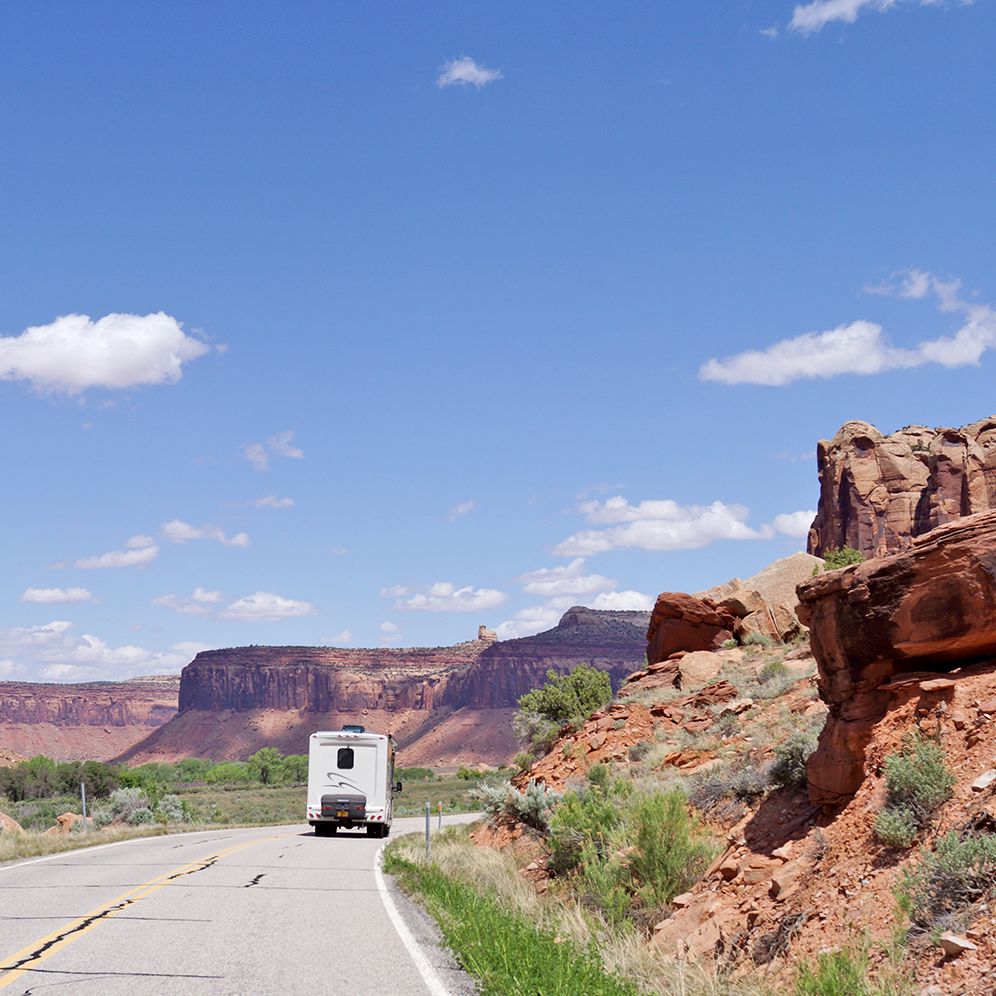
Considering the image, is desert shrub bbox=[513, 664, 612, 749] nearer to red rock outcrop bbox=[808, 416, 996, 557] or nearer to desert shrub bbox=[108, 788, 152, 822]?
desert shrub bbox=[108, 788, 152, 822]

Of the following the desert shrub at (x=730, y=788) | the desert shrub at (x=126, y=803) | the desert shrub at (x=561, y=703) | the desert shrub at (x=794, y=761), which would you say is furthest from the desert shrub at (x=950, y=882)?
the desert shrub at (x=126, y=803)

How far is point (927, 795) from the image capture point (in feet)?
28.9

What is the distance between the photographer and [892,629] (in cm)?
1046

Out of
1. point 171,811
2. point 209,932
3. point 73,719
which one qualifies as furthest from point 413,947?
point 73,719

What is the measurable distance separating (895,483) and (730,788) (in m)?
85.3

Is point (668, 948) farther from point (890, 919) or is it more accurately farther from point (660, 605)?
point (660, 605)

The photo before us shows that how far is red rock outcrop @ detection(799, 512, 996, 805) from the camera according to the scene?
385 inches

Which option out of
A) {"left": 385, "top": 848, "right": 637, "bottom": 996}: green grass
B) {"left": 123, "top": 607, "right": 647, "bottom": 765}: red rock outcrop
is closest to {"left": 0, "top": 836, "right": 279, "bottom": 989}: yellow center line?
{"left": 385, "top": 848, "right": 637, "bottom": 996}: green grass

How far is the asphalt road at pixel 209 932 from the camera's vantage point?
849 cm

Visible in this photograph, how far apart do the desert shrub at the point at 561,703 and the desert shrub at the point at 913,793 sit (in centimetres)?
2736

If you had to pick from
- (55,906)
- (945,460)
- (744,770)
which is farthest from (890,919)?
(945,460)

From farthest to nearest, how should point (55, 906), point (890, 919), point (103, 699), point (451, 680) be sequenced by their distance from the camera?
point (103, 699) → point (451, 680) → point (55, 906) → point (890, 919)

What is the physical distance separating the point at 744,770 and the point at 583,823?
253 centimetres

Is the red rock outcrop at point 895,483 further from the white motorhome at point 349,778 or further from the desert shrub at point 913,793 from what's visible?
the desert shrub at point 913,793
